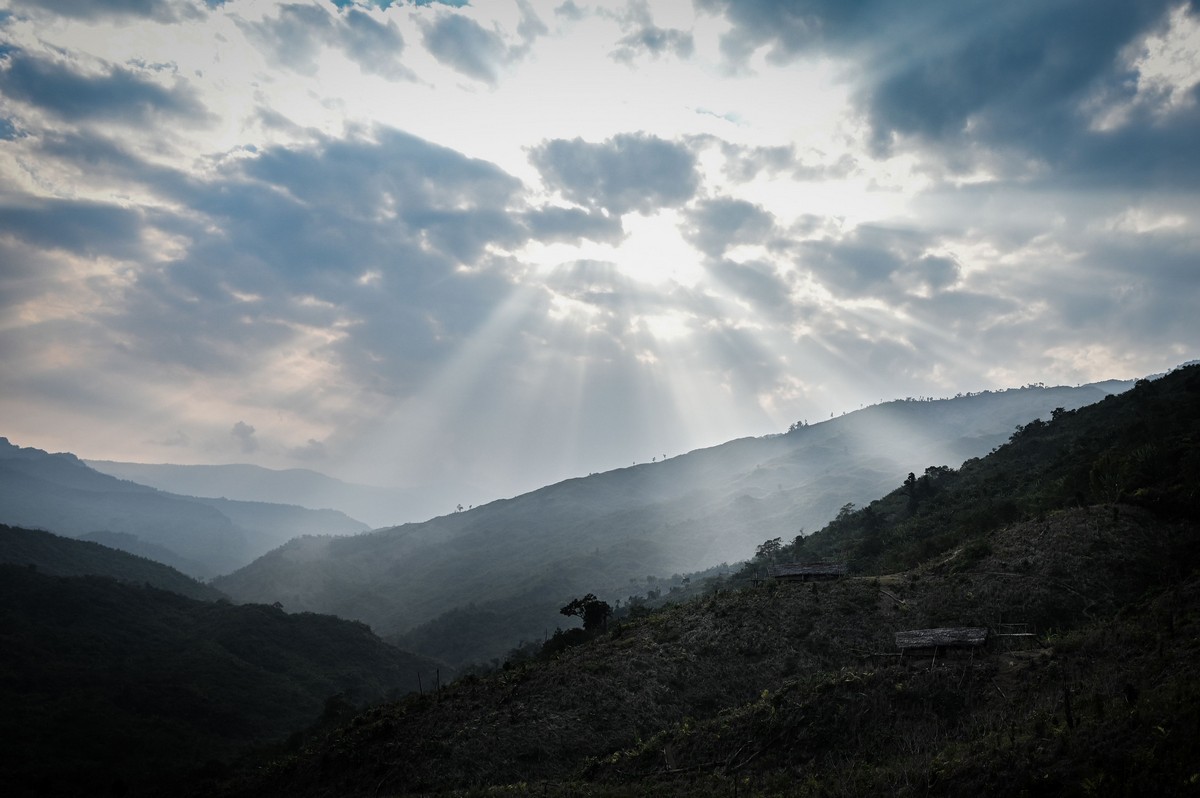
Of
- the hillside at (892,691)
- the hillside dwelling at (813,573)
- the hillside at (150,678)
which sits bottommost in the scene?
the hillside at (150,678)

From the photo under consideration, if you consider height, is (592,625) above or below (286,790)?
above

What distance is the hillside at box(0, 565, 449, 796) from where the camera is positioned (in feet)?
245

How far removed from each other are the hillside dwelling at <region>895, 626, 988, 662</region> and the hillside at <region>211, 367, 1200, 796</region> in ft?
1.35

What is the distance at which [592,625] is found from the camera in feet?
213

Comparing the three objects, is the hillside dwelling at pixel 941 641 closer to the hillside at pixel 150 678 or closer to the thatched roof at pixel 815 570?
the thatched roof at pixel 815 570

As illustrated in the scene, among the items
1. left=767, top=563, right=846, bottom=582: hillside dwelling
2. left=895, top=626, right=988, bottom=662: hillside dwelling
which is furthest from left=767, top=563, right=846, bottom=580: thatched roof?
left=895, top=626, right=988, bottom=662: hillside dwelling

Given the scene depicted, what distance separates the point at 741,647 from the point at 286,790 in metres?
30.1

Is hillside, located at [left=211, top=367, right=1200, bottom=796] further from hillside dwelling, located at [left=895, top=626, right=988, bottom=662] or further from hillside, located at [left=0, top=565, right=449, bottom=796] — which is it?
hillside, located at [left=0, top=565, right=449, bottom=796]

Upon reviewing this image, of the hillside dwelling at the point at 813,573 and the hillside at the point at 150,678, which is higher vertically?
the hillside dwelling at the point at 813,573

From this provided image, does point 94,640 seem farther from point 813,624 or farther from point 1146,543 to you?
point 1146,543

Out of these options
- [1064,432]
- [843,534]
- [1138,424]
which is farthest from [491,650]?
[1138,424]

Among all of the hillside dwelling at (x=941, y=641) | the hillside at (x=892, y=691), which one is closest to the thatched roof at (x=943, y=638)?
the hillside dwelling at (x=941, y=641)

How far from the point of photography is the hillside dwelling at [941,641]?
31.5m

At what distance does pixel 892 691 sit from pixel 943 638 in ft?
21.8
